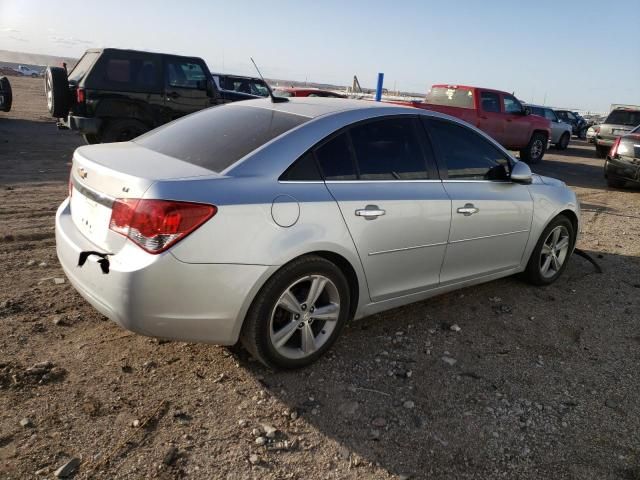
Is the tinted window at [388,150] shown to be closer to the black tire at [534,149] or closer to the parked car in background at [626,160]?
the parked car in background at [626,160]

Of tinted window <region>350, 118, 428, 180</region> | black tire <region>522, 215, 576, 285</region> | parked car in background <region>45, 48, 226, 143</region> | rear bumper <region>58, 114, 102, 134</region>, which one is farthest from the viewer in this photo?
parked car in background <region>45, 48, 226, 143</region>

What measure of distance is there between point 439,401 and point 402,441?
0.46m

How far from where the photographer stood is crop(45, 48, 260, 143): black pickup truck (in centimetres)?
910

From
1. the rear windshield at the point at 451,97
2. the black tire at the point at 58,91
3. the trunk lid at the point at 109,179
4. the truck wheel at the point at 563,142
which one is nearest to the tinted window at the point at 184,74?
the black tire at the point at 58,91

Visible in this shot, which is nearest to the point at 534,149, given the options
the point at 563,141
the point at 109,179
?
the point at 563,141

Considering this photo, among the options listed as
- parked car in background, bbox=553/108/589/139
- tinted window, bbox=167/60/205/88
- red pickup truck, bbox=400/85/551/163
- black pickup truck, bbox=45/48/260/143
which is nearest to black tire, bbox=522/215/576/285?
black pickup truck, bbox=45/48/260/143

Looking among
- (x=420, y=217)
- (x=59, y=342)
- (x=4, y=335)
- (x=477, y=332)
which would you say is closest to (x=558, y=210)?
(x=477, y=332)

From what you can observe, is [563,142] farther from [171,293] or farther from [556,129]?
[171,293]

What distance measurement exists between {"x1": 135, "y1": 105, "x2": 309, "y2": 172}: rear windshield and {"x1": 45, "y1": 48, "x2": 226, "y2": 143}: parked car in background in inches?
239

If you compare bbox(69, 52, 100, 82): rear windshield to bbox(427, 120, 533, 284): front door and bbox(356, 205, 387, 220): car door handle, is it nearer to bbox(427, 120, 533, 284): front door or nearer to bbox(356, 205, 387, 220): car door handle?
bbox(427, 120, 533, 284): front door

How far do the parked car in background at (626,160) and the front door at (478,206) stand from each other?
7797mm

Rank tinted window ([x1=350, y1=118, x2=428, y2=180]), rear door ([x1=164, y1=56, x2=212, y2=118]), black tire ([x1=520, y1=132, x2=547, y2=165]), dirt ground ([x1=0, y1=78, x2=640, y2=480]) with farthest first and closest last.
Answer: black tire ([x1=520, y1=132, x2=547, y2=165])
rear door ([x1=164, y1=56, x2=212, y2=118])
tinted window ([x1=350, y1=118, x2=428, y2=180])
dirt ground ([x1=0, y1=78, x2=640, y2=480])

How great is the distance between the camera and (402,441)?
2.73 m

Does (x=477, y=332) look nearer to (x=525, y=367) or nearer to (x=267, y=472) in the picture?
(x=525, y=367)
